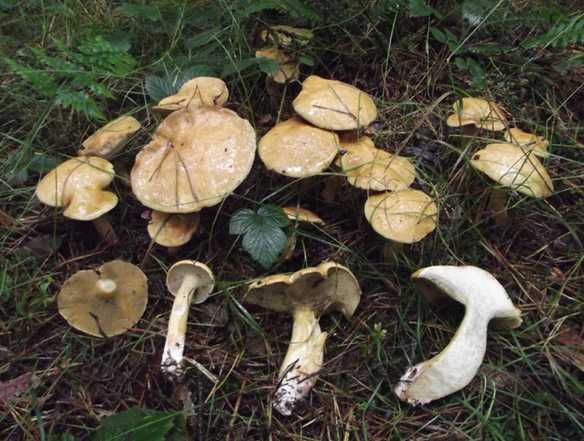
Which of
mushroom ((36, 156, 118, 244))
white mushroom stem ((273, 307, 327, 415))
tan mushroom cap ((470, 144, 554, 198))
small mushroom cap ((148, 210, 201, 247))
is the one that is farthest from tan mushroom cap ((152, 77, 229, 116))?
tan mushroom cap ((470, 144, 554, 198))

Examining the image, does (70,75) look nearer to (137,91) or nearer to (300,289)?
(137,91)

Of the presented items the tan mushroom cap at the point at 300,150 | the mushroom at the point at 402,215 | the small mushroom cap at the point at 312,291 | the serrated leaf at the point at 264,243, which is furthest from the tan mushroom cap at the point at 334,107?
the small mushroom cap at the point at 312,291

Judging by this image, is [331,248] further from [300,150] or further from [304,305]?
[300,150]

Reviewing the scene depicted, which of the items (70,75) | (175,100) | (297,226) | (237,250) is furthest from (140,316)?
(70,75)

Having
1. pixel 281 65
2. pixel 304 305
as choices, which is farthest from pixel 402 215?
pixel 281 65

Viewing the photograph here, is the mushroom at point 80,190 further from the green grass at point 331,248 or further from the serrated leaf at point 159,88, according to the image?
the serrated leaf at point 159,88
